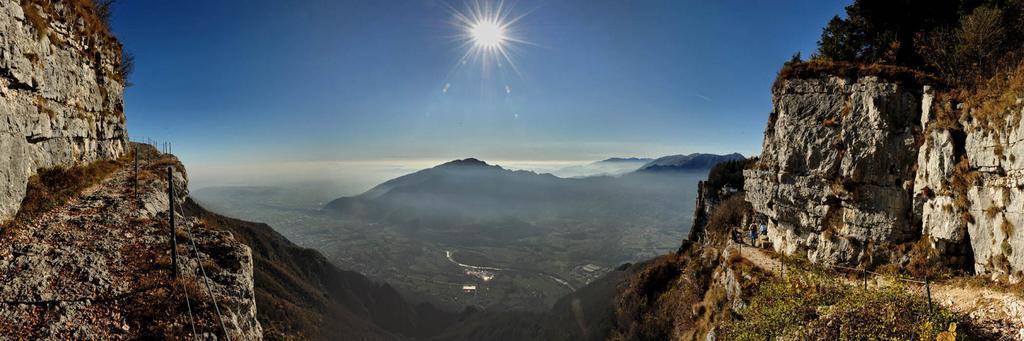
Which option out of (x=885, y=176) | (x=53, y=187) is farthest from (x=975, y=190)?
(x=53, y=187)

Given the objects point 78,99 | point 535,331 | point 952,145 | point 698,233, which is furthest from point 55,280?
point 535,331

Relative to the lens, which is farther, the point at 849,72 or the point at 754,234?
the point at 754,234

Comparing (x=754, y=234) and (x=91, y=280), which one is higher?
(x=91, y=280)

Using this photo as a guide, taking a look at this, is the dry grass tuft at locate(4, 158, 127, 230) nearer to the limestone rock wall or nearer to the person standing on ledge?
the limestone rock wall

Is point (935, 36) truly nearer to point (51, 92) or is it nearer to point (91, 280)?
point (91, 280)

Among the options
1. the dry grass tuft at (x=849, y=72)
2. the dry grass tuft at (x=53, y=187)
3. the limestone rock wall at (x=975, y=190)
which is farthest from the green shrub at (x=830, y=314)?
the dry grass tuft at (x=53, y=187)

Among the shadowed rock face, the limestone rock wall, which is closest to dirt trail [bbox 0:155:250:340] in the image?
the limestone rock wall

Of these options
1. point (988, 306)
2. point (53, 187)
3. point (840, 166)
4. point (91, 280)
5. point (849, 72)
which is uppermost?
point (849, 72)
